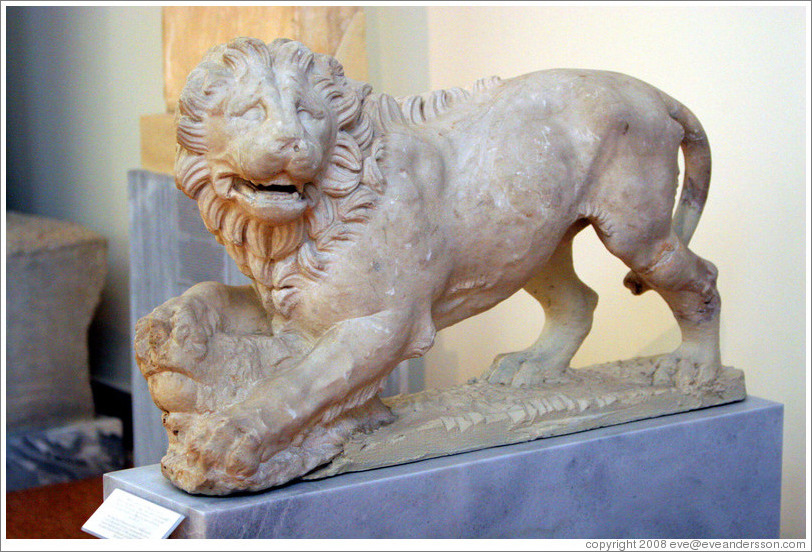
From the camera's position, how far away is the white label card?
5.67ft

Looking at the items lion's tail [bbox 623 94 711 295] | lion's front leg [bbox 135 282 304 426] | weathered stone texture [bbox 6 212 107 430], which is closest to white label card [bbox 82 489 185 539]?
lion's front leg [bbox 135 282 304 426]

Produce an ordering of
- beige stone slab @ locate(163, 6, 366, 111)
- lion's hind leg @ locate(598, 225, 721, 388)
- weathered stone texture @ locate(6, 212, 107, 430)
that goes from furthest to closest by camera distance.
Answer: weathered stone texture @ locate(6, 212, 107, 430) → beige stone slab @ locate(163, 6, 366, 111) → lion's hind leg @ locate(598, 225, 721, 388)

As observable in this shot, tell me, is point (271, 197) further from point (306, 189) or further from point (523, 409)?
point (523, 409)

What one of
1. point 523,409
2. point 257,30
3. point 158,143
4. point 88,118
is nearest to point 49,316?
point 158,143

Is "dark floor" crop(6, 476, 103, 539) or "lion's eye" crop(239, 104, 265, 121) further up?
"lion's eye" crop(239, 104, 265, 121)

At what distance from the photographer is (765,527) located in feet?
8.12

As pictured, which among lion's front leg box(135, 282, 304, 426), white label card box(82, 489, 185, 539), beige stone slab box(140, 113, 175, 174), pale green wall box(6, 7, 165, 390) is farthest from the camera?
pale green wall box(6, 7, 165, 390)

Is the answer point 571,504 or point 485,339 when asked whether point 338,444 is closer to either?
point 571,504

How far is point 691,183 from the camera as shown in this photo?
2.50 meters

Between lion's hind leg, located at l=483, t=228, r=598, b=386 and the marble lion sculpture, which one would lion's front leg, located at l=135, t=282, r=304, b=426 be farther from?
lion's hind leg, located at l=483, t=228, r=598, b=386

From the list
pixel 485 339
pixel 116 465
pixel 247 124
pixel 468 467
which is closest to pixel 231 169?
pixel 247 124

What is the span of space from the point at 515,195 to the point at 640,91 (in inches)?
17.0

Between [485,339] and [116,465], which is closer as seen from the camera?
[485,339]

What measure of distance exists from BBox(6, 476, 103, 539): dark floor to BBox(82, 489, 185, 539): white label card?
161 cm
